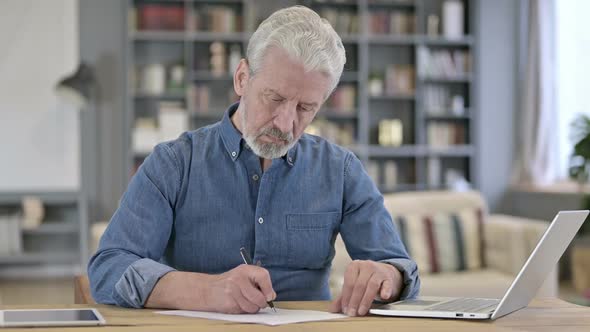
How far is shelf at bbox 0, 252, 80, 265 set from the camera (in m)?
7.45

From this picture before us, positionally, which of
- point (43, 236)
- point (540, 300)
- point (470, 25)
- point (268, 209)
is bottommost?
point (43, 236)

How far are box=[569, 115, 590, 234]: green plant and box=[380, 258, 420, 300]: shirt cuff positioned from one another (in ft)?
16.1

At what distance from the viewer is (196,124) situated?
8102mm

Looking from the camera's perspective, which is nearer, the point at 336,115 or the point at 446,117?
the point at 336,115

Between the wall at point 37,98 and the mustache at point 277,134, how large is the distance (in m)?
6.17

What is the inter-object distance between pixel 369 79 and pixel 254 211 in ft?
20.7

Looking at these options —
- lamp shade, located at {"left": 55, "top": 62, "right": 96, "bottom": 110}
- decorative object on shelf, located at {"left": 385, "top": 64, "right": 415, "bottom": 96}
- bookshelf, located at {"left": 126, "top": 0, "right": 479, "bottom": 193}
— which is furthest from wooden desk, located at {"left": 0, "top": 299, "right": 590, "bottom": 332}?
decorative object on shelf, located at {"left": 385, "top": 64, "right": 415, "bottom": 96}

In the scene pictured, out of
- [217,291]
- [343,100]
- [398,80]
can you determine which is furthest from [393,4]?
[217,291]

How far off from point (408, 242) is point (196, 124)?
3.55 meters

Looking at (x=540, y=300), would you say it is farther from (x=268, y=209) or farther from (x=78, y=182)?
(x=78, y=182)

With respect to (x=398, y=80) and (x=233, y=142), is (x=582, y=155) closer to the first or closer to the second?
(x=398, y=80)

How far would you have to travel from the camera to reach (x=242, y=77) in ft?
6.57

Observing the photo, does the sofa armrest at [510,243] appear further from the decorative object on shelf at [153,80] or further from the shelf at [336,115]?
the decorative object on shelf at [153,80]

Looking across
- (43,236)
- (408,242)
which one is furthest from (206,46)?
(408,242)
